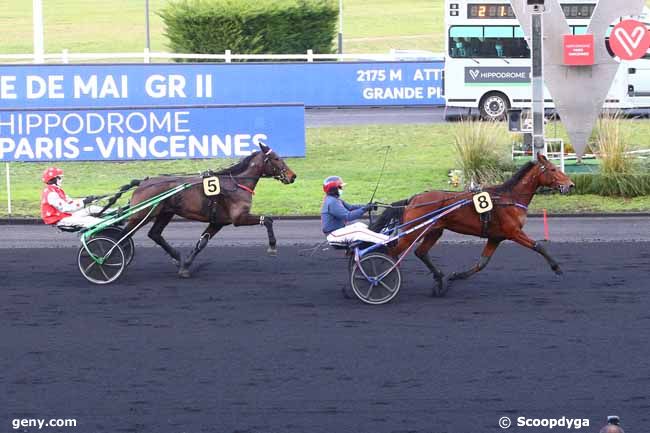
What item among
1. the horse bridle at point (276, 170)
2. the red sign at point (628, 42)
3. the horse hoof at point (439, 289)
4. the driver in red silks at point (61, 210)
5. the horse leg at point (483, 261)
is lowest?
the horse hoof at point (439, 289)

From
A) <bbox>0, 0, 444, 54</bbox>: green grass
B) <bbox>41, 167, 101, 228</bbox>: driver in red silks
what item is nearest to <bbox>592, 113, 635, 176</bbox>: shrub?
<bbox>41, 167, 101, 228</bbox>: driver in red silks

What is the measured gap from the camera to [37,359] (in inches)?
390

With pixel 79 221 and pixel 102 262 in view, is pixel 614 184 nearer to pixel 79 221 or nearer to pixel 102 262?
pixel 102 262

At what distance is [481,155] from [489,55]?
9347mm

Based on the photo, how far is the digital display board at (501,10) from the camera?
2825cm

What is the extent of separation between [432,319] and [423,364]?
1571 mm

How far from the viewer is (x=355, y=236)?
11.7m

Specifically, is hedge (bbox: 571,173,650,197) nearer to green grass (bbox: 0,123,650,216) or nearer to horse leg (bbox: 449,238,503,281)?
green grass (bbox: 0,123,650,216)

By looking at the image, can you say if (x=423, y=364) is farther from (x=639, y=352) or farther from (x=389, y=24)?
(x=389, y=24)

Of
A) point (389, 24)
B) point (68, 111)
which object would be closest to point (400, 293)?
point (68, 111)

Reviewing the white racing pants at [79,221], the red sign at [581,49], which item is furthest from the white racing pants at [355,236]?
the red sign at [581,49]

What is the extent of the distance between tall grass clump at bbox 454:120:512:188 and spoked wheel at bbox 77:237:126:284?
8066 mm

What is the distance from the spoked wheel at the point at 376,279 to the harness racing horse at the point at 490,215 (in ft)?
0.93

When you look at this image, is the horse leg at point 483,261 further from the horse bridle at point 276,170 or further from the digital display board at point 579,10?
the digital display board at point 579,10
